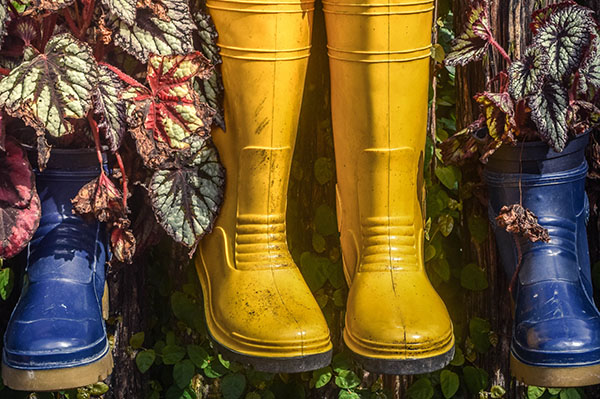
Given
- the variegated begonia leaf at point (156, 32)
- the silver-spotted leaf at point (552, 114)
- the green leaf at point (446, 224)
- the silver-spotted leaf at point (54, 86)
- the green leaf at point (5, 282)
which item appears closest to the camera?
the silver-spotted leaf at point (54, 86)

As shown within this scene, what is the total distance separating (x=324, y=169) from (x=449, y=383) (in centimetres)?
55

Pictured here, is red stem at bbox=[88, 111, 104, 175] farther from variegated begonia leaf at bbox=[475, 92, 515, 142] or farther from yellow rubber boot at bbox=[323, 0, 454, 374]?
variegated begonia leaf at bbox=[475, 92, 515, 142]

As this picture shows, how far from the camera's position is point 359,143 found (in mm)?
1813

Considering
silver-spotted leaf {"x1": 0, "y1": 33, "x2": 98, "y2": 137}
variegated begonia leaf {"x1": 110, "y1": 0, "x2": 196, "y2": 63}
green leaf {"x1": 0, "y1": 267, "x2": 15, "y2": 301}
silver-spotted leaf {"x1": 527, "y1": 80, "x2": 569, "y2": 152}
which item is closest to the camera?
silver-spotted leaf {"x1": 0, "y1": 33, "x2": 98, "y2": 137}

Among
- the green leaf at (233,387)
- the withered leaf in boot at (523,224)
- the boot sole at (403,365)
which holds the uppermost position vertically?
the withered leaf in boot at (523,224)

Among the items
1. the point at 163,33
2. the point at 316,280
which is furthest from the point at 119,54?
the point at 316,280

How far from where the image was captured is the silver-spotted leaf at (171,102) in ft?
5.54

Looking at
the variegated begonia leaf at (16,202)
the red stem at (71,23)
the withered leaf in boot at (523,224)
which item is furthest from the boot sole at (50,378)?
the withered leaf in boot at (523,224)

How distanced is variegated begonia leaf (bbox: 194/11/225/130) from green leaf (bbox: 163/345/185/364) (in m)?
0.55

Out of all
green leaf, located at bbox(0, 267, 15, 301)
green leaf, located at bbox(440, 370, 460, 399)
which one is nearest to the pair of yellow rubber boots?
green leaf, located at bbox(440, 370, 460, 399)

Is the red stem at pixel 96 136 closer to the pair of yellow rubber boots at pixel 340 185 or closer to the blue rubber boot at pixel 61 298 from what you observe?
the blue rubber boot at pixel 61 298

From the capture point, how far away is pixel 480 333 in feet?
6.79

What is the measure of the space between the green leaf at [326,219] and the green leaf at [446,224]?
23 centimetres

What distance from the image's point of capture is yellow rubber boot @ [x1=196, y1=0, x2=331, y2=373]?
173cm
